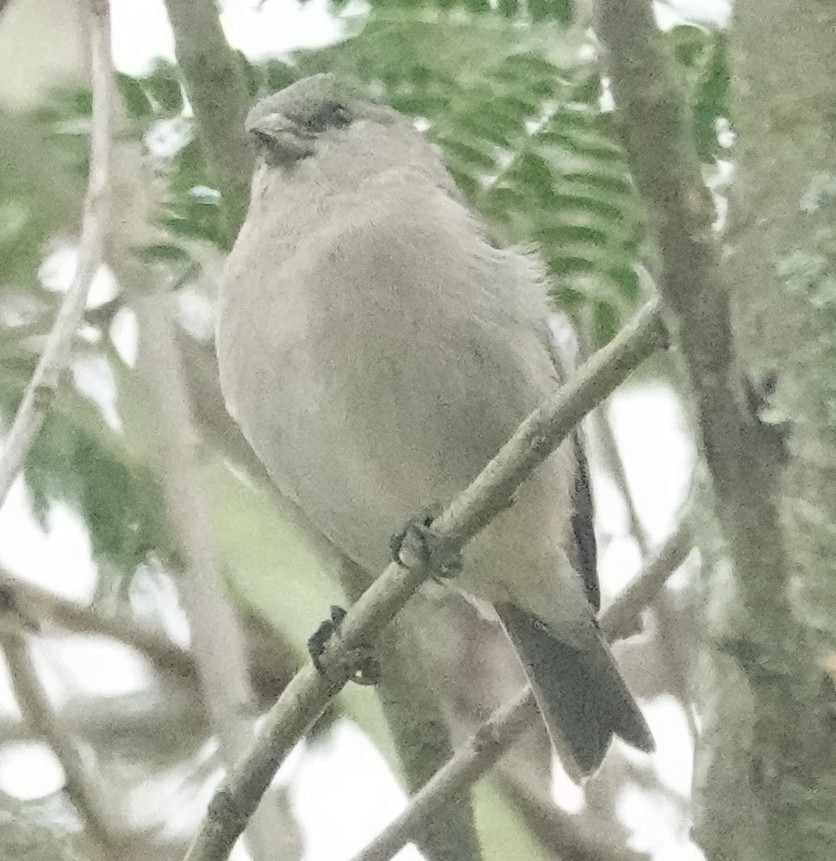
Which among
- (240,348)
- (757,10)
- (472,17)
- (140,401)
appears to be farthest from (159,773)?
(757,10)

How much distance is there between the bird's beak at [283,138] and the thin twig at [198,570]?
1.09 feet

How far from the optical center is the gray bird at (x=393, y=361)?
1.79 m

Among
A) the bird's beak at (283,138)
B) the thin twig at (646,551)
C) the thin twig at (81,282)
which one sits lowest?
the thin twig at (646,551)

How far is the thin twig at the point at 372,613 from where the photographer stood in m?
1.21

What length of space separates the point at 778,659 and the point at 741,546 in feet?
0.35

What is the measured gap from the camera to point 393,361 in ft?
5.79

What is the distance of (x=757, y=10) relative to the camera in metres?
1.53

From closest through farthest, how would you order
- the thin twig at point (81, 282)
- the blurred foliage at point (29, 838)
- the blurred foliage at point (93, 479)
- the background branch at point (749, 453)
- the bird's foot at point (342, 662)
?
1. the background branch at point (749, 453)
2. the thin twig at point (81, 282)
3. the bird's foot at point (342, 662)
4. the blurred foliage at point (29, 838)
5. the blurred foliage at point (93, 479)

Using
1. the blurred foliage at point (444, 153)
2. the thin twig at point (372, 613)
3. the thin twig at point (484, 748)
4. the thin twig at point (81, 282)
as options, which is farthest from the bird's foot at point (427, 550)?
the blurred foliage at point (444, 153)

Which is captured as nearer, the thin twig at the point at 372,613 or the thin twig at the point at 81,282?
the thin twig at the point at 372,613

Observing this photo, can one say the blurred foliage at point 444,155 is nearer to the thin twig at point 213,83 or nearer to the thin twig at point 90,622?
the thin twig at point 213,83

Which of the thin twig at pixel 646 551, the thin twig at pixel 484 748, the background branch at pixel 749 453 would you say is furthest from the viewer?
the thin twig at pixel 646 551

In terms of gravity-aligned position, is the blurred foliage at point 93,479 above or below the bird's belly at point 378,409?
below

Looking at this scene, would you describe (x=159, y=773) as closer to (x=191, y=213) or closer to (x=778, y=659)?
(x=191, y=213)
